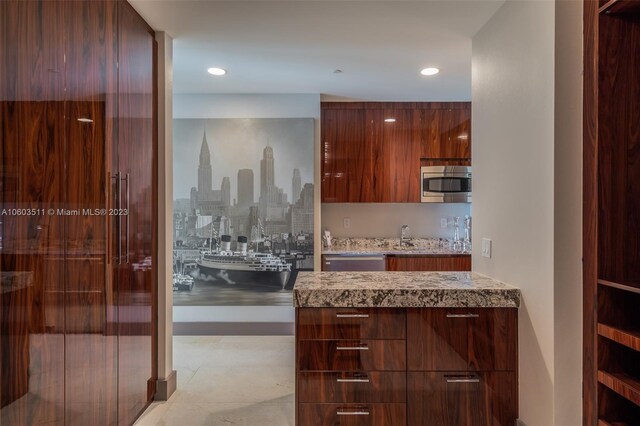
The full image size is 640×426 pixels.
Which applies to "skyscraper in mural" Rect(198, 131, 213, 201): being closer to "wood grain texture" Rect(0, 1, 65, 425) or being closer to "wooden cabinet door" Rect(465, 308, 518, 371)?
"wood grain texture" Rect(0, 1, 65, 425)

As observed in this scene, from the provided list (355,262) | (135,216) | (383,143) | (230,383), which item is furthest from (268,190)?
(230,383)

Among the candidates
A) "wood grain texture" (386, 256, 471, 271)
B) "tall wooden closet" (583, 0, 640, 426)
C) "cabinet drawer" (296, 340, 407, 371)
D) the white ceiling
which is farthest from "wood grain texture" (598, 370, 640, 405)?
"wood grain texture" (386, 256, 471, 271)

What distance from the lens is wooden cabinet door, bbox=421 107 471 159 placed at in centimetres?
425

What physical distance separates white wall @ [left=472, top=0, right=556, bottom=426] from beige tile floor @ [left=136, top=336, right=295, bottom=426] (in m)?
1.48

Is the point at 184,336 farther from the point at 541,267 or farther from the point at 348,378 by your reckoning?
the point at 541,267

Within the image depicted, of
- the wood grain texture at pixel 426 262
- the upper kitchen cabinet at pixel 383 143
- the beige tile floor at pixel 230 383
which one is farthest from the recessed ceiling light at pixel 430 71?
the beige tile floor at pixel 230 383

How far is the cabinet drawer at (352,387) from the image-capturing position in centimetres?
184

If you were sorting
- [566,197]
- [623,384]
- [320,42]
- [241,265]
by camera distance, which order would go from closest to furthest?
[623,384] → [566,197] → [320,42] → [241,265]

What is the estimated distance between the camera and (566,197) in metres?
1.65

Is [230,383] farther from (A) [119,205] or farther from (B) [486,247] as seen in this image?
(B) [486,247]

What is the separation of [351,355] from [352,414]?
11.7 inches

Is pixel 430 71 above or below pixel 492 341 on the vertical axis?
above

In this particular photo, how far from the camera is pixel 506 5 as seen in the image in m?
2.08

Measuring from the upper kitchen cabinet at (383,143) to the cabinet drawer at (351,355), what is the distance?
2519mm
